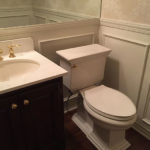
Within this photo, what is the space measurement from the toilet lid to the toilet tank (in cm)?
12

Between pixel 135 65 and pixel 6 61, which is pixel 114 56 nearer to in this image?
pixel 135 65

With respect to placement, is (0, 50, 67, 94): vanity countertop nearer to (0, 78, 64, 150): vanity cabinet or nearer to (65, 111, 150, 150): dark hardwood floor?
(0, 78, 64, 150): vanity cabinet

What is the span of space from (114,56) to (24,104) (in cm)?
116

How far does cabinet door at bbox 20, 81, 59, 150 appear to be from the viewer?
3.49 ft

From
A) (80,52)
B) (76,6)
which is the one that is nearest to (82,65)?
(80,52)

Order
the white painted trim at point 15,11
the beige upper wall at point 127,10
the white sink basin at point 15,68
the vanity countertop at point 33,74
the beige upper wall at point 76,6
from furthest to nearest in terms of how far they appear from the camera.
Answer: the beige upper wall at point 76,6, the white painted trim at point 15,11, the beige upper wall at point 127,10, the white sink basin at point 15,68, the vanity countertop at point 33,74

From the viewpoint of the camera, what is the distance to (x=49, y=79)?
3.50 ft

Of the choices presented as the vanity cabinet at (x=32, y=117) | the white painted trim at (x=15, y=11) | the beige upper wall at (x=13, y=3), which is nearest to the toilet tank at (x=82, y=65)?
the vanity cabinet at (x=32, y=117)

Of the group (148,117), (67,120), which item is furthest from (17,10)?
(148,117)

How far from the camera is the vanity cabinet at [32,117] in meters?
1.00

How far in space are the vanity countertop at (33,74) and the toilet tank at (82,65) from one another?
26 cm

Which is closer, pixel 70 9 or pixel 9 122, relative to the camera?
pixel 9 122

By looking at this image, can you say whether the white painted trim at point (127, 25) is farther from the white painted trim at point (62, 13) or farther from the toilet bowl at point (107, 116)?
the toilet bowl at point (107, 116)

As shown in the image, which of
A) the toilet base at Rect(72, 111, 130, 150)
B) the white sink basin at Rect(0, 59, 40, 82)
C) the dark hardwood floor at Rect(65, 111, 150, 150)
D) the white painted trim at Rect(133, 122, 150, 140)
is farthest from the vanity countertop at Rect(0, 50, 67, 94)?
the white painted trim at Rect(133, 122, 150, 140)
